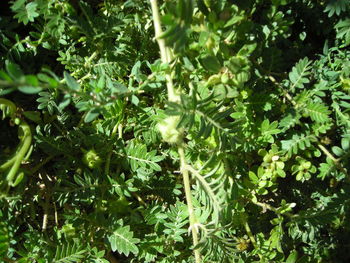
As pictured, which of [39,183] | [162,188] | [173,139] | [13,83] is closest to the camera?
[13,83]

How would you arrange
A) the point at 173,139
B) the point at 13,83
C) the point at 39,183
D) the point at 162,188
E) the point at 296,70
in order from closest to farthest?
the point at 13,83
the point at 173,139
the point at 296,70
the point at 162,188
the point at 39,183

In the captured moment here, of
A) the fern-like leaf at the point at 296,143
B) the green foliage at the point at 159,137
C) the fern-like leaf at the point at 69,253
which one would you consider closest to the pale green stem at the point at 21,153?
the green foliage at the point at 159,137

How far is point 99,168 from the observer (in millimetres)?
1143

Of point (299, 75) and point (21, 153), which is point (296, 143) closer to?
point (299, 75)

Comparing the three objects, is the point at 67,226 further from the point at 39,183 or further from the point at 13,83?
the point at 13,83

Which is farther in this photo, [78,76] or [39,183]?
[39,183]

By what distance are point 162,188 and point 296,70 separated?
1.69 ft

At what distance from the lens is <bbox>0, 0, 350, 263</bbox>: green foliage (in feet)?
3.33

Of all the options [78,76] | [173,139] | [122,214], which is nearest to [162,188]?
[122,214]

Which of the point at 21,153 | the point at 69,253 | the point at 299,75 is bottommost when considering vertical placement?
the point at 69,253

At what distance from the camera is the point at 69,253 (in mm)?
1092

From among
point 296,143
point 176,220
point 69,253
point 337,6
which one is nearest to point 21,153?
point 69,253

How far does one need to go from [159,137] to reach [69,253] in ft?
1.32

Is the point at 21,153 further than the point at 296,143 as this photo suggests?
No
